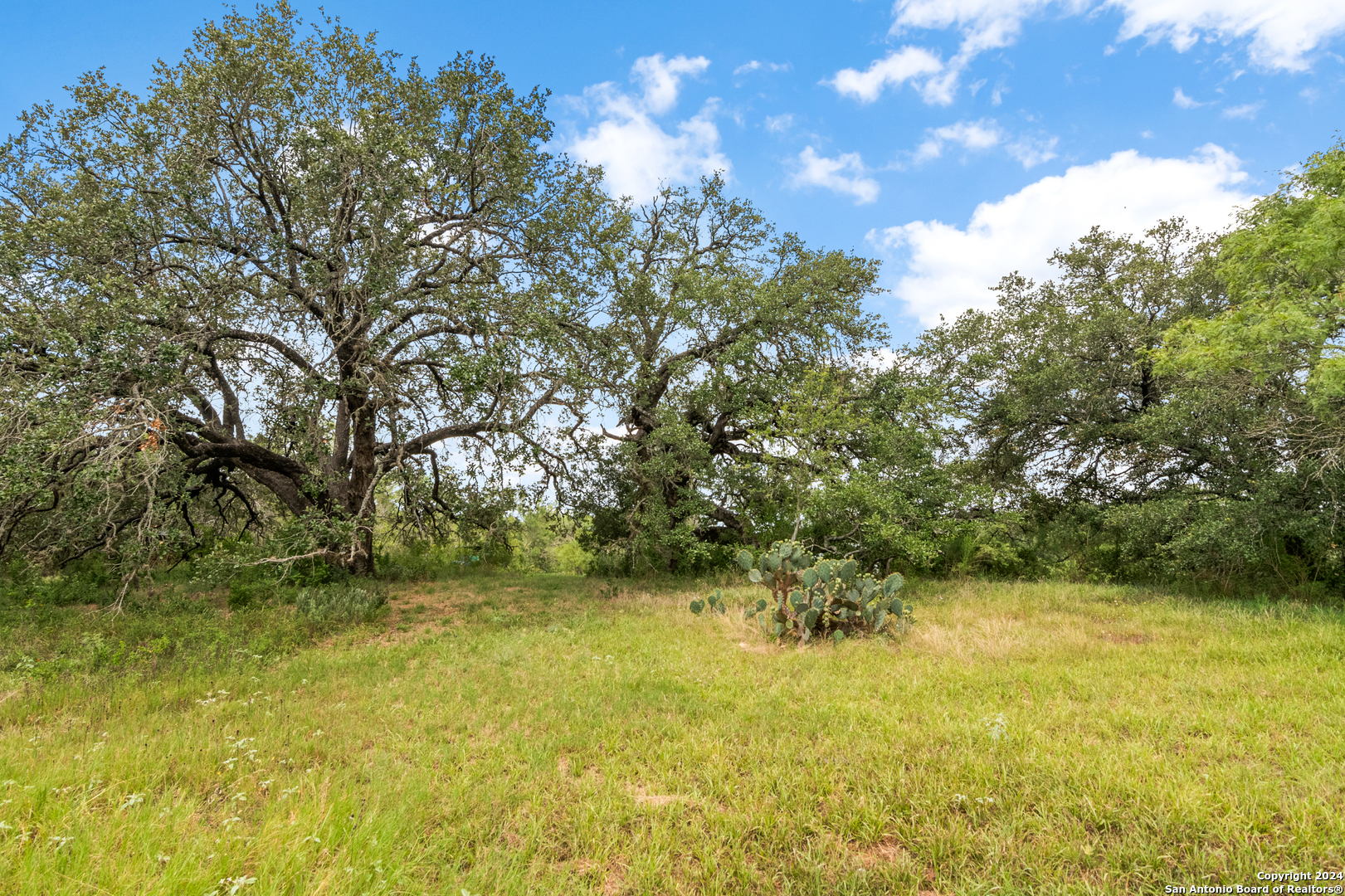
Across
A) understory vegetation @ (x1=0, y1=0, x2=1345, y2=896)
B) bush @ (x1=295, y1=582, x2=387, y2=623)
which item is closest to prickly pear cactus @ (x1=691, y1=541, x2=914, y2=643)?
understory vegetation @ (x1=0, y1=0, x2=1345, y2=896)

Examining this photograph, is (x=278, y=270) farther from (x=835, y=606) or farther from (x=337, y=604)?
(x=835, y=606)

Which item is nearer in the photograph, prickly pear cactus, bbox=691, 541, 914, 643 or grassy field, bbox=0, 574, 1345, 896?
grassy field, bbox=0, 574, 1345, 896

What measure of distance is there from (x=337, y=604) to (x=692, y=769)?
28.0 ft

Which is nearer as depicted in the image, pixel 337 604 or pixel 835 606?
pixel 835 606

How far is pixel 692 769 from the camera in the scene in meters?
4.34

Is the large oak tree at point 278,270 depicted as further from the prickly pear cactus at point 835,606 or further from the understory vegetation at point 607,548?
the prickly pear cactus at point 835,606

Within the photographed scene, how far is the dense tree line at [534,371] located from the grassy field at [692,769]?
3962 mm

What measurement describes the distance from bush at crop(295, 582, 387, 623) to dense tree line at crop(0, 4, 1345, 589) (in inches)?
31.7

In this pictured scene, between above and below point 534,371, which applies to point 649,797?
below

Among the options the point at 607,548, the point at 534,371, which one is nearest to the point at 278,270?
the point at 534,371

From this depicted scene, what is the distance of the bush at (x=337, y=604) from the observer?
973 centimetres

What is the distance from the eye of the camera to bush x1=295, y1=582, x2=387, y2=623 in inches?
383

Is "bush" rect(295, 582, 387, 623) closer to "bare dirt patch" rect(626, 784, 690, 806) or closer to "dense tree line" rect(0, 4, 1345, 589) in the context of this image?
"dense tree line" rect(0, 4, 1345, 589)

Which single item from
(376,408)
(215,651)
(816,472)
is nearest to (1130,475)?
(816,472)
